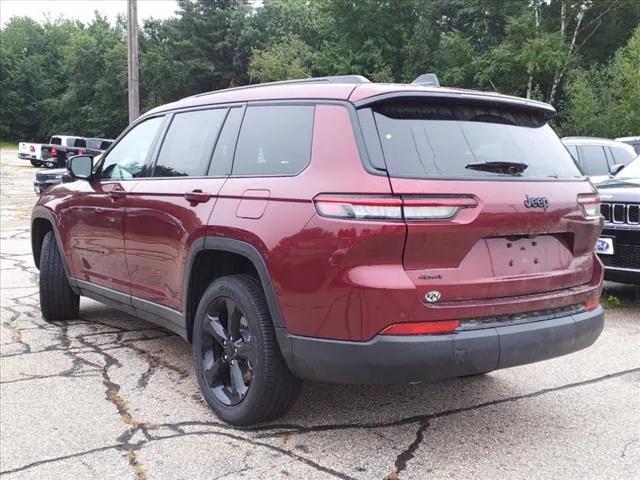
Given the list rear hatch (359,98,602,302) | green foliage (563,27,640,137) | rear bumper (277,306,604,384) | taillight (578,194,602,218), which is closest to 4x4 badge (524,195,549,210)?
rear hatch (359,98,602,302)

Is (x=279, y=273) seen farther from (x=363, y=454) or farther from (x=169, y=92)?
(x=169, y=92)

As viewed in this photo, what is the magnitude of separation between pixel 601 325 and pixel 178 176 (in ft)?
8.62

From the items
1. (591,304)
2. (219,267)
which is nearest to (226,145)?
(219,267)

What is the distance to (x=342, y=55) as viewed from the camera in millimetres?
42312

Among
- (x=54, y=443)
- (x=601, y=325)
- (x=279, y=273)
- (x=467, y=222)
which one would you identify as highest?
(x=467, y=222)

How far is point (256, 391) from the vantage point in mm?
3217

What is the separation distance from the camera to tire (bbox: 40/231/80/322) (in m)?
5.59

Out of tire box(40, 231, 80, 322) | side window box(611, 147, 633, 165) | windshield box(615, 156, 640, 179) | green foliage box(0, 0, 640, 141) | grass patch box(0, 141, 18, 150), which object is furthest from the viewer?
grass patch box(0, 141, 18, 150)

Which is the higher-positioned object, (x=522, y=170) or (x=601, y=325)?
(x=522, y=170)

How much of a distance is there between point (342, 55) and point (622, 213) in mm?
38336

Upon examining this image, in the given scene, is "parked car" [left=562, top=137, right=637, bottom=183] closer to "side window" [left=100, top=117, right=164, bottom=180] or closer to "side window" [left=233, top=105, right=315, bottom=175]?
"side window" [left=100, top=117, right=164, bottom=180]

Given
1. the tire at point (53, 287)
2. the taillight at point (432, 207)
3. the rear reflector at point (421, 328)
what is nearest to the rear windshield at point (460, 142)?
the taillight at point (432, 207)

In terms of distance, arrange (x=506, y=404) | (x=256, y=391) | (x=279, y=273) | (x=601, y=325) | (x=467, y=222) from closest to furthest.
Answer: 1. (x=467, y=222)
2. (x=279, y=273)
3. (x=256, y=391)
4. (x=601, y=325)
5. (x=506, y=404)

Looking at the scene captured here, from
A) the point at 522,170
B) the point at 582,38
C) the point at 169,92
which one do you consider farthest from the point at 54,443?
the point at 169,92
